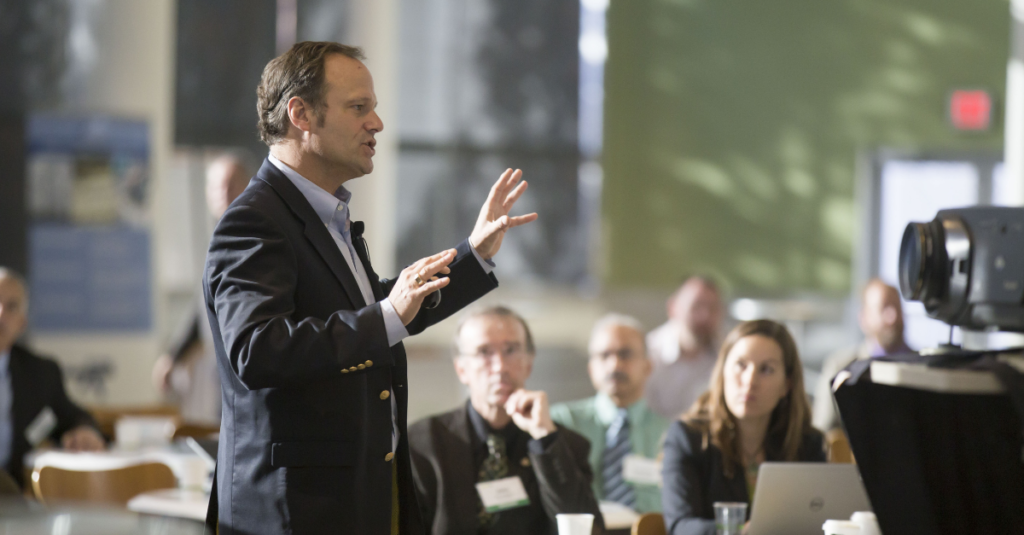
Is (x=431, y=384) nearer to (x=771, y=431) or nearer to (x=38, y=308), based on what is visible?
(x=38, y=308)

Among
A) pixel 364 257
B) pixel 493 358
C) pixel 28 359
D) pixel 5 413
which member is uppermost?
pixel 364 257

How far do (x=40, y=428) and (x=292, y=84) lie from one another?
4505 millimetres

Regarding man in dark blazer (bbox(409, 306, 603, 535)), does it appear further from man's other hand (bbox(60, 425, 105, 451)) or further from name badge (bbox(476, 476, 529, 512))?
man's other hand (bbox(60, 425, 105, 451))

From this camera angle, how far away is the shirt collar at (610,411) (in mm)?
4191

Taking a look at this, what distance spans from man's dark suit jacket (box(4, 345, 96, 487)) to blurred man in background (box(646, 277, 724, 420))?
2.77m

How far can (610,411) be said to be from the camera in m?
4.20

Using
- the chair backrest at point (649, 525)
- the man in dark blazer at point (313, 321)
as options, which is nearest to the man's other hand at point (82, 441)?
the chair backrest at point (649, 525)

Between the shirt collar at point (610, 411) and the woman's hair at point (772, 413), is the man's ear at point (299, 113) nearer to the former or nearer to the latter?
the woman's hair at point (772, 413)

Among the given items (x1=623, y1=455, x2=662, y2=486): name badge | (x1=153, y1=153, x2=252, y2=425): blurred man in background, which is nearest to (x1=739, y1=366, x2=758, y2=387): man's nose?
(x1=623, y1=455, x2=662, y2=486): name badge

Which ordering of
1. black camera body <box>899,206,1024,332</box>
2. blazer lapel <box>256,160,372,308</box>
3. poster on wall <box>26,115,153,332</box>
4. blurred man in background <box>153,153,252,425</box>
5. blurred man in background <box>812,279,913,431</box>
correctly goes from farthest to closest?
poster on wall <box>26,115,153,332</box> → blurred man in background <box>812,279,913,431</box> → blurred man in background <box>153,153,252,425</box> → blazer lapel <box>256,160,372,308</box> → black camera body <box>899,206,1024,332</box>

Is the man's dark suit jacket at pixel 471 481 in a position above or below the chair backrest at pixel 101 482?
above

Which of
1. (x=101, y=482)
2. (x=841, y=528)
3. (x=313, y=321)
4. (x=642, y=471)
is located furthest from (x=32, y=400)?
(x=841, y=528)

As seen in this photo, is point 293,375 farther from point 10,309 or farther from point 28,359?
point 28,359

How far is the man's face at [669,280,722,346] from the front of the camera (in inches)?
225
